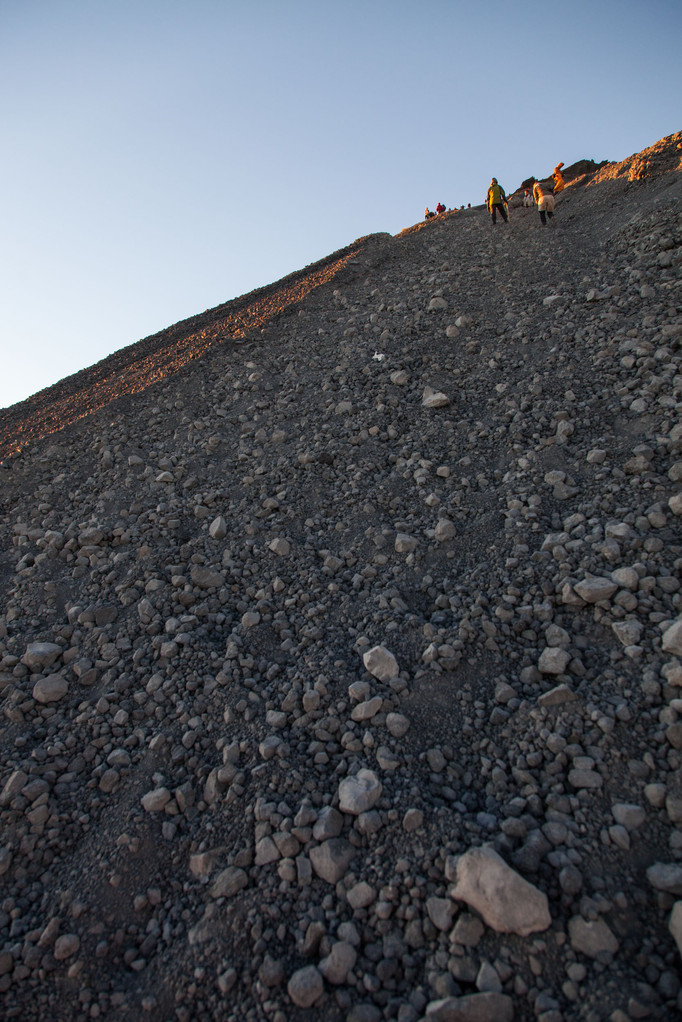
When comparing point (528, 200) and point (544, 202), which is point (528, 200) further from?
point (544, 202)

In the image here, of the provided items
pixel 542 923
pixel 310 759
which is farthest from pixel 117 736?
pixel 542 923

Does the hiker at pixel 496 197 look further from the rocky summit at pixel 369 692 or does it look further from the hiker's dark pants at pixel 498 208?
the rocky summit at pixel 369 692

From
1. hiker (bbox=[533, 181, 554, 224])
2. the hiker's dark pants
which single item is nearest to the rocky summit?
hiker (bbox=[533, 181, 554, 224])

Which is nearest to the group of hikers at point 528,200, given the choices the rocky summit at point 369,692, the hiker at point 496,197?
the hiker at point 496,197

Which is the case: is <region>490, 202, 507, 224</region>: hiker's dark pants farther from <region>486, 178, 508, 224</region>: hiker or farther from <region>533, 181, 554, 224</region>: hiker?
<region>533, 181, 554, 224</region>: hiker

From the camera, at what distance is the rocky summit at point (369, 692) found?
7.04ft

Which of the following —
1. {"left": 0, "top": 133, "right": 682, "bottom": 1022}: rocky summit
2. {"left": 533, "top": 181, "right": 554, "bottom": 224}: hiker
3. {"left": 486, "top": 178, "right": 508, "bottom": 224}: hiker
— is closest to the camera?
{"left": 0, "top": 133, "right": 682, "bottom": 1022}: rocky summit

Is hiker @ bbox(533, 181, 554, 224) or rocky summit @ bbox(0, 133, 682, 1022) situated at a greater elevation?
hiker @ bbox(533, 181, 554, 224)

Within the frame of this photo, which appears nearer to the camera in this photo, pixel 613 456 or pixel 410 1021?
pixel 410 1021

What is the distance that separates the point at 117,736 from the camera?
10.8 feet

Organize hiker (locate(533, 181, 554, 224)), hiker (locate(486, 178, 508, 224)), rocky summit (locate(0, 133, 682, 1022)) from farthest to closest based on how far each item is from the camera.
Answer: hiker (locate(486, 178, 508, 224)) → hiker (locate(533, 181, 554, 224)) → rocky summit (locate(0, 133, 682, 1022))

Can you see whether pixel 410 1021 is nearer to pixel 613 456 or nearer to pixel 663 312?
pixel 613 456

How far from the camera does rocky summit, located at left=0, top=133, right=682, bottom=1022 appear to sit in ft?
7.04

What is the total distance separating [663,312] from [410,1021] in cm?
659
